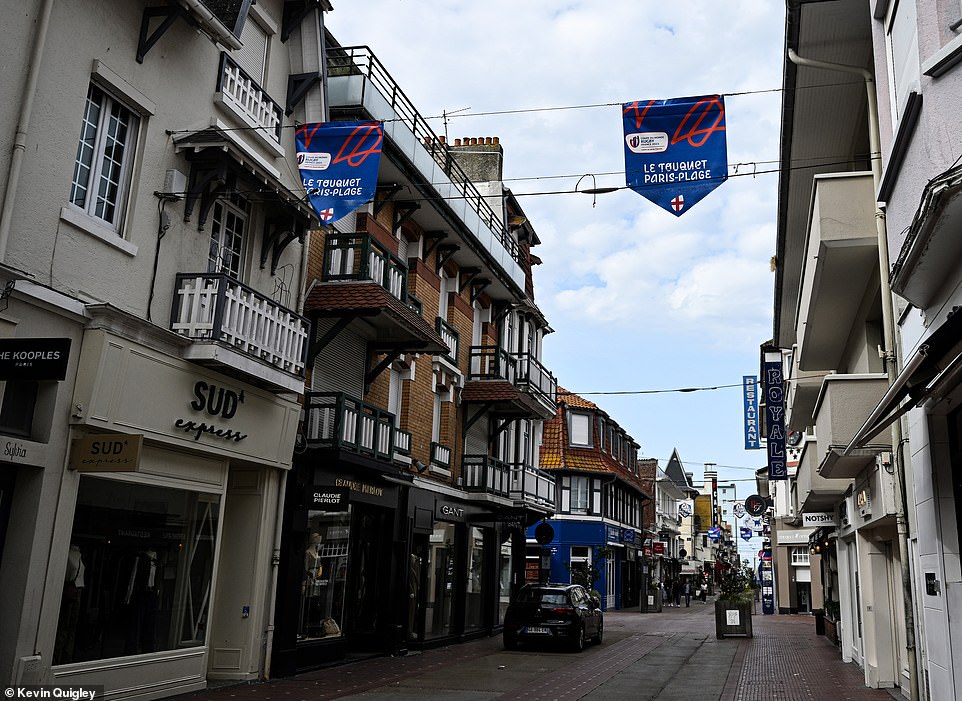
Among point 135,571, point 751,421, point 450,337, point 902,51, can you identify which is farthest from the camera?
point 751,421

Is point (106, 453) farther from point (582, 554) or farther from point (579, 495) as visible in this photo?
point (582, 554)

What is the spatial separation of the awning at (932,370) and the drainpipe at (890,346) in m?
2.25

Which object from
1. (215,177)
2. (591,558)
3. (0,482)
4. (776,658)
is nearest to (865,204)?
(215,177)

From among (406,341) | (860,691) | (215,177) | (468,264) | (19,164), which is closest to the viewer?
(19,164)

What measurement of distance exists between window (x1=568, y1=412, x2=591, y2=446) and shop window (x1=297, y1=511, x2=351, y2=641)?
30.7m

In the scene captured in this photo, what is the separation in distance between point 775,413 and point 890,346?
63.7 feet

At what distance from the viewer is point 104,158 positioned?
1094cm

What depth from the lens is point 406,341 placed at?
725 inches

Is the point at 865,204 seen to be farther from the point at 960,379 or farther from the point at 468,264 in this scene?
the point at 468,264

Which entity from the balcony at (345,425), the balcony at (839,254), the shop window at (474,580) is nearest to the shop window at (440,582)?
the shop window at (474,580)

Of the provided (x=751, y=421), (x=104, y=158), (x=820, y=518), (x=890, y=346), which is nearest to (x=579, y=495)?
(x=751, y=421)

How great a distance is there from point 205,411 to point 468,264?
1276 centimetres

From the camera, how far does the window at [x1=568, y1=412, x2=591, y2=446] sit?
155 feet

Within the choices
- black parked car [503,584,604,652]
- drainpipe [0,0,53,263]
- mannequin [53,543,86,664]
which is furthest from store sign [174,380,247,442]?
black parked car [503,584,604,652]
